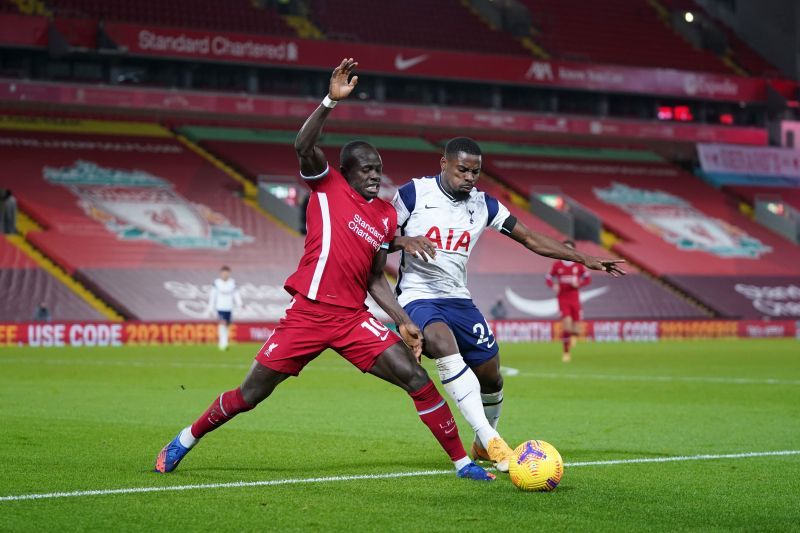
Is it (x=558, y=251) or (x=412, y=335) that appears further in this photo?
(x=558, y=251)

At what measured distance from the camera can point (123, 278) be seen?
34625mm

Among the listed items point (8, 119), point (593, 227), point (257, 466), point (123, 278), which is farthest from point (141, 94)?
point (257, 466)

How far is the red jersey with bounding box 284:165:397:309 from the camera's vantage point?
807 cm

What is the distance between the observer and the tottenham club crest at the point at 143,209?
3772cm

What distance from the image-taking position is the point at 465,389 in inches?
334

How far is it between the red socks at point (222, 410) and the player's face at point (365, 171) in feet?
5.33

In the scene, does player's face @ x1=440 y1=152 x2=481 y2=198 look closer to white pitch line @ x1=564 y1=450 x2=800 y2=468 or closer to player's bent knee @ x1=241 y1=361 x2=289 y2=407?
player's bent knee @ x1=241 y1=361 x2=289 y2=407

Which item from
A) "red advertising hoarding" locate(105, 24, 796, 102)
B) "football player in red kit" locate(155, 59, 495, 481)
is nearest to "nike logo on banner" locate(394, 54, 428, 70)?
"red advertising hoarding" locate(105, 24, 796, 102)

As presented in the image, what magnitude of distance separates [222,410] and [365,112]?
3753 cm

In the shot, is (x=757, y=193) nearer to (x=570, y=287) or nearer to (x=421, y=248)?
(x=570, y=287)

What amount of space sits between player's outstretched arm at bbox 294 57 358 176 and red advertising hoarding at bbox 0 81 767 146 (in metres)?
34.0

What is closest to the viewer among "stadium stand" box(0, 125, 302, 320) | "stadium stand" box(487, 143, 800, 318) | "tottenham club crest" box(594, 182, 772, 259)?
"stadium stand" box(0, 125, 302, 320)

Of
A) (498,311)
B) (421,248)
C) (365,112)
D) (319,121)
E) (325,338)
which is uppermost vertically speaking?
(365,112)

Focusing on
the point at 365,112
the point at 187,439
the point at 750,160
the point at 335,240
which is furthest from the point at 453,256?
the point at 750,160
